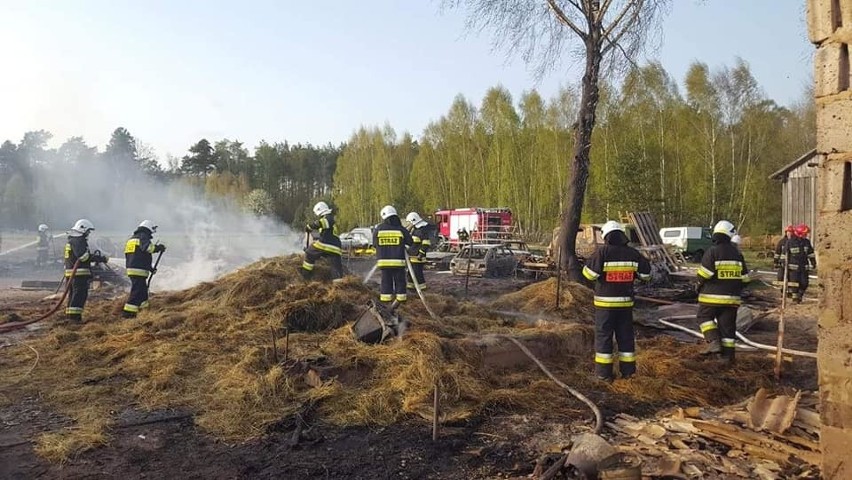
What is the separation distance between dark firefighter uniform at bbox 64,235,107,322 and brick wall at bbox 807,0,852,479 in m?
10.5

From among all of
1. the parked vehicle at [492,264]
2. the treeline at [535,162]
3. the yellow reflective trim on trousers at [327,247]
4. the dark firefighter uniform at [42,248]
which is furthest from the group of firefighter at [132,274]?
the treeline at [535,162]

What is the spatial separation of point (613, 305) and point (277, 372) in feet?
12.2

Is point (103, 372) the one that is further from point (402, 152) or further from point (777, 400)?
point (402, 152)

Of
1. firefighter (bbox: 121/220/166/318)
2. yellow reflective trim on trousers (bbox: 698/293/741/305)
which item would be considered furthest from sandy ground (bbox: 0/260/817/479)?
firefighter (bbox: 121/220/166/318)

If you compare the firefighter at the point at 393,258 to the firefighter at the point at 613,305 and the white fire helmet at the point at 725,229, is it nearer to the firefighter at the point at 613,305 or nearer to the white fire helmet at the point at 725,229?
the firefighter at the point at 613,305

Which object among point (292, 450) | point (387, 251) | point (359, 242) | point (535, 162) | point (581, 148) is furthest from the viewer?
point (535, 162)

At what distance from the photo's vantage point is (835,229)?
150 inches

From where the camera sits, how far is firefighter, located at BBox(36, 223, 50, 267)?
2280cm

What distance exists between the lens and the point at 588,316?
11.6m

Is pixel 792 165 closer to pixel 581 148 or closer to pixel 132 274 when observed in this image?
pixel 581 148

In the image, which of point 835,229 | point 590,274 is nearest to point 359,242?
point 590,274

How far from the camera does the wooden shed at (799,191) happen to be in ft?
77.3

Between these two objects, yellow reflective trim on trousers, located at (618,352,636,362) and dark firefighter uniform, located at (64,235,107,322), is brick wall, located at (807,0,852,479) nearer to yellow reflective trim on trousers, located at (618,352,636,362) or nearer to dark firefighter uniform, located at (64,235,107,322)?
yellow reflective trim on trousers, located at (618,352,636,362)

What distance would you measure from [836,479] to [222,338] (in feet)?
22.7
